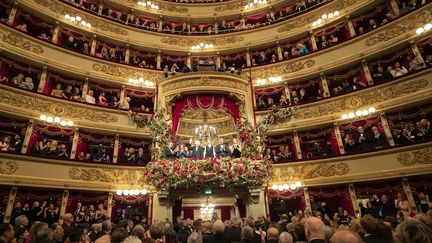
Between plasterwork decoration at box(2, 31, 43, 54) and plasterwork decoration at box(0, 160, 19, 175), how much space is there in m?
6.46

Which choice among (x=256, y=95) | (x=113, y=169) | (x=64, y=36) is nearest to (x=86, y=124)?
(x=113, y=169)

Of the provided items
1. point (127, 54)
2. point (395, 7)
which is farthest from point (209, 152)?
point (395, 7)

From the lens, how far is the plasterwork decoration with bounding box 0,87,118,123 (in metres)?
12.7

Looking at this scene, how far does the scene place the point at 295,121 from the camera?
1571cm

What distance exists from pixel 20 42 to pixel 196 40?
10.9 metres

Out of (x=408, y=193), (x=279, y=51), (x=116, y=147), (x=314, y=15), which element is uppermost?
(x=314, y=15)

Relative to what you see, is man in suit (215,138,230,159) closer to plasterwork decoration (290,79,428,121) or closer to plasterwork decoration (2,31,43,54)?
plasterwork decoration (290,79,428,121)

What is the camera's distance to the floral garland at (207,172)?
39.0 feet

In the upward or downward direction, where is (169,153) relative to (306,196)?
upward

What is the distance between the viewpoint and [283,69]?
17.5 meters

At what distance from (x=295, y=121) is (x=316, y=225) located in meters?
12.8

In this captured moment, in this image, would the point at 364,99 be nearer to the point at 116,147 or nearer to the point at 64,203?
the point at 116,147

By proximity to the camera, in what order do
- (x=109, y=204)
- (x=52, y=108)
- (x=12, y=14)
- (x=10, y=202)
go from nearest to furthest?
(x=10, y=202), (x=109, y=204), (x=52, y=108), (x=12, y=14)

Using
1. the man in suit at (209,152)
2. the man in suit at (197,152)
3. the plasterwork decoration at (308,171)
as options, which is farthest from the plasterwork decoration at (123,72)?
the plasterwork decoration at (308,171)
